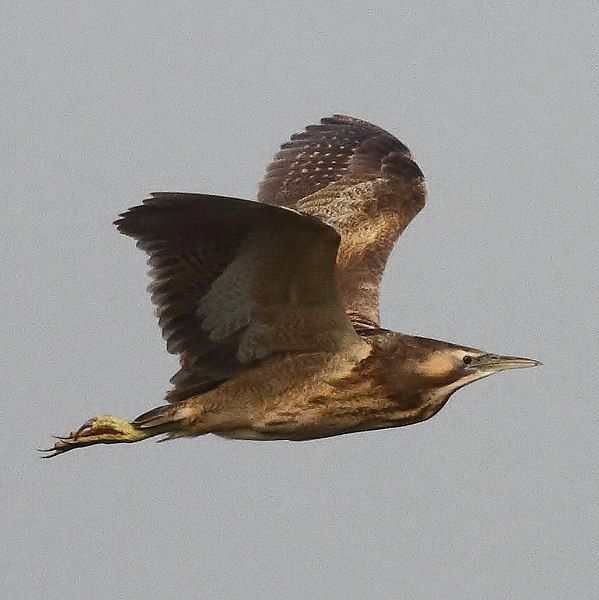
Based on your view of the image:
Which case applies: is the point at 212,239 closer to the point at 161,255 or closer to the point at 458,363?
the point at 161,255

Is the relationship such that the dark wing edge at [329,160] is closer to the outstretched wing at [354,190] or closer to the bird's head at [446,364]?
the outstretched wing at [354,190]

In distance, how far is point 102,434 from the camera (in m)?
8.42

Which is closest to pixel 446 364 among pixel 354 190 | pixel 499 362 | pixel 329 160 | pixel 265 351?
pixel 499 362

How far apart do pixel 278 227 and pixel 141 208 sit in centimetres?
61

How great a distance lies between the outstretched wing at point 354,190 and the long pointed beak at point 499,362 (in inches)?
44.2

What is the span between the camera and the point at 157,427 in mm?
8359

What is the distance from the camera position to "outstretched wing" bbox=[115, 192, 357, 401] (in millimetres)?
7410

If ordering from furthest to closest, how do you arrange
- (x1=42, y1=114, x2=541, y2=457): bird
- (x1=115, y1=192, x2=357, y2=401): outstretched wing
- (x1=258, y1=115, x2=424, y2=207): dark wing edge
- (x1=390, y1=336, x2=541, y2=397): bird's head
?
(x1=258, y1=115, x2=424, y2=207): dark wing edge
(x1=390, y1=336, x2=541, y2=397): bird's head
(x1=42, y1=114, x2=541, y2=457): bird
(x1=115, y1=192, x2=357, y2=401): outstretched wing

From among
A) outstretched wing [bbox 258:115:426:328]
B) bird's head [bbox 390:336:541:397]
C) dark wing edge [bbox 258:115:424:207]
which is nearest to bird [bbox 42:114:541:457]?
bird's head [bbox 390:336:541:397]

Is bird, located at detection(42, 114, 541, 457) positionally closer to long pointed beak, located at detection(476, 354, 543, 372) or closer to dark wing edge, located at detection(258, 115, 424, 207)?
long pointed beak, located at detection(476, 354, 543, 372)

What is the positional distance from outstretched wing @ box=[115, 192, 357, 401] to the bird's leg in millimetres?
206

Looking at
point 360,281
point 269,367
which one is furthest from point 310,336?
point 360,281

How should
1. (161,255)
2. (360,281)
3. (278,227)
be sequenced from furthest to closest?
(360,281), (161,255), (278,227)

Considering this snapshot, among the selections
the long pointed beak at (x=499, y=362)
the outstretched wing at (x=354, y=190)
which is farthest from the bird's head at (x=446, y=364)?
the outstretched wing at (x=354, y=190)
